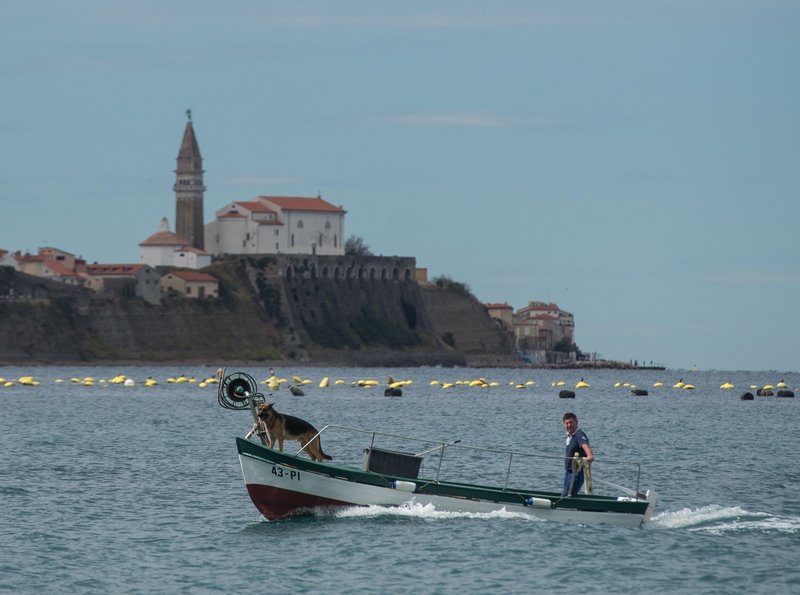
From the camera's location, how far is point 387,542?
31375mm

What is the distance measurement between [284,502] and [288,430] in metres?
1.65

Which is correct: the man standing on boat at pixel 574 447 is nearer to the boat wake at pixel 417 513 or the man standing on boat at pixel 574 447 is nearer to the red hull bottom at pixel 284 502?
the boat wake at pixel 417 513

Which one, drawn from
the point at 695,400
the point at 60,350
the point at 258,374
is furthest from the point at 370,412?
the point at 60,350

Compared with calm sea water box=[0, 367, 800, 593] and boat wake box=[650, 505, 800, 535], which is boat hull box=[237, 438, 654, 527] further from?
boat wake box=[650, 505, 800, 535]

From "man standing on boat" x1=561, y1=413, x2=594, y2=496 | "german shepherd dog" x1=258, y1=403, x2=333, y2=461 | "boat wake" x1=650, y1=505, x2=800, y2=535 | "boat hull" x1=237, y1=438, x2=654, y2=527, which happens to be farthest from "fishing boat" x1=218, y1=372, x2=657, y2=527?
"boat wake" x1=650, y1=505, x2=800, y2=535

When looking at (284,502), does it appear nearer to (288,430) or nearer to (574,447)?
(288,430)

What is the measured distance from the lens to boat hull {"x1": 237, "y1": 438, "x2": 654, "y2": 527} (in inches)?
1297

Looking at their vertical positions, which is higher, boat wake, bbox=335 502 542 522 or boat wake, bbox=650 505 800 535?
boat wake, bbox=335 502 542 522

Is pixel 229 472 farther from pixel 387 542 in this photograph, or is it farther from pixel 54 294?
pixel 54 294

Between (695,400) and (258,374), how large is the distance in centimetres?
6954

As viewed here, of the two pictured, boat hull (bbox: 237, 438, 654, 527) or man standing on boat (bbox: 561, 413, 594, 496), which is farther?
boat hull (bbox: 237, 438, 654, 527)

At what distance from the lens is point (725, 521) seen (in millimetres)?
34906

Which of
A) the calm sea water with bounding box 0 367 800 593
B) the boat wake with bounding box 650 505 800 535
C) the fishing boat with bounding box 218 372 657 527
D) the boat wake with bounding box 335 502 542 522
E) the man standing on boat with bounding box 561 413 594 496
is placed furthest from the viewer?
the boat wake with bounding box 650 505 800 535

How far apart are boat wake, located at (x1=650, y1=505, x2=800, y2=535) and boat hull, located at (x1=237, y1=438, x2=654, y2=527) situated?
59.4 inches
